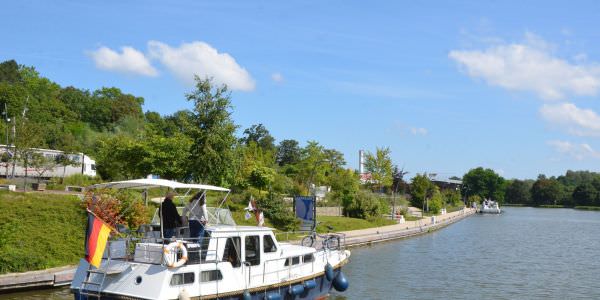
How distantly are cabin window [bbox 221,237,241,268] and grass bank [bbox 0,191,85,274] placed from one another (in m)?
10.1

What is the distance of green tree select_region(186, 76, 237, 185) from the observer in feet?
95.6

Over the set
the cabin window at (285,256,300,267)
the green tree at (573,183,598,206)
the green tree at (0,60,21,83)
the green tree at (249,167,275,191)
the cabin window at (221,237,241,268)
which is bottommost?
the cabin window at (285,256,300,267)

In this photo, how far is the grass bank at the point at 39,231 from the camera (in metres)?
21.9

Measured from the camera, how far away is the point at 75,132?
3263 inches

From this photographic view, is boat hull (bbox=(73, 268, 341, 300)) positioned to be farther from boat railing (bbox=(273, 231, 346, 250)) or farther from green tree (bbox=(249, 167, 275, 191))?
green tree (bbox=(249, 167, 275, 191))

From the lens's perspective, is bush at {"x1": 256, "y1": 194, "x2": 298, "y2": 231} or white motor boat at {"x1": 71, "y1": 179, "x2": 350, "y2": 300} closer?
white motor boat at {"x1": 71, "y1": 179, "x2": 350, "y2": 300}

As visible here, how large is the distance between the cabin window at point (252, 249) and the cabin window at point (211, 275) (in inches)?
52.1

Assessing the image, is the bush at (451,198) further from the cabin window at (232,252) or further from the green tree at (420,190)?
the cabin window at (232,252)

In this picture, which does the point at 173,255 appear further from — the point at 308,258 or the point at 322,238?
the point at 322,238

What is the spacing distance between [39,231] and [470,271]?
21.4 m

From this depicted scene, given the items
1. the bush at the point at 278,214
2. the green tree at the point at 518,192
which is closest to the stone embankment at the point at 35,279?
the bush at the point at 278,214

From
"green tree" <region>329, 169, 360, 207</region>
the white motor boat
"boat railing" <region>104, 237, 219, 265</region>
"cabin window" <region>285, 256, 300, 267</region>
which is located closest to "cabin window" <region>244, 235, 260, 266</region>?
the white motor boat

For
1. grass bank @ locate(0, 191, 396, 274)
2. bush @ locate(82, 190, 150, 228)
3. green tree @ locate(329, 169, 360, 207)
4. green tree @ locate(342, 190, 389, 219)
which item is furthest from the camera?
green tree @ locate(329, 169, 360, 207)

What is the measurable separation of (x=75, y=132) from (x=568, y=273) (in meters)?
72.8
